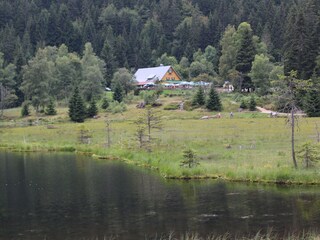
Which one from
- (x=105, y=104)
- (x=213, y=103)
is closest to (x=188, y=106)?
(x=213, y=103)

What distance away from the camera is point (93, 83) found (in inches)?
4464

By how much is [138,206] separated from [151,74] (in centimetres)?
10866

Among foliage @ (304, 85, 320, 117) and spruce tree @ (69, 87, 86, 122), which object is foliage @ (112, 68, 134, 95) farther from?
foliage @ (304, 85, 320, 117)

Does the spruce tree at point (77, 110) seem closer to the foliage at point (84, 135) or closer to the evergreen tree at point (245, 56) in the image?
the foliage at point (84, 135)

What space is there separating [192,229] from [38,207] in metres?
12.2

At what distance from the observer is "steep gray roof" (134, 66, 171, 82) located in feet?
450

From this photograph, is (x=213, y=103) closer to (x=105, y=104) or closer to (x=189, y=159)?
(x=105, y=104)

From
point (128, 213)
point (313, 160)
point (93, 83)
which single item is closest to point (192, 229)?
point (128, 213)

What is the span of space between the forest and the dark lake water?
28.7 metres

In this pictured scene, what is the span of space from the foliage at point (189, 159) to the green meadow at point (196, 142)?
0.56 meters

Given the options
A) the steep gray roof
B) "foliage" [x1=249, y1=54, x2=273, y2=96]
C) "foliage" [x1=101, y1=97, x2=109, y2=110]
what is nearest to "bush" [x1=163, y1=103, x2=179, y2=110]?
"foliage" [x1=101, y1=97, x2=109, y2=110]

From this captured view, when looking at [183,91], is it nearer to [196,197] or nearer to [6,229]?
[196,197]

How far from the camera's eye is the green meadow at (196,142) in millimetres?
41719

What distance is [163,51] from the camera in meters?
172
